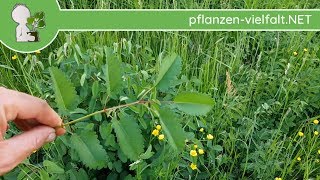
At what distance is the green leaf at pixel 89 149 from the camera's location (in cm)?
97

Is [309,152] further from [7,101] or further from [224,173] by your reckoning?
[7,101]

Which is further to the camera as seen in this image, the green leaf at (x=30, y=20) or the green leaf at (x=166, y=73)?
→ the green leaf at (x=30, y=20)

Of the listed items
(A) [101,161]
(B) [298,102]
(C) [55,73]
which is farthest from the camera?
(B) [298,102]

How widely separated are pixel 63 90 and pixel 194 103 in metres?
0.21

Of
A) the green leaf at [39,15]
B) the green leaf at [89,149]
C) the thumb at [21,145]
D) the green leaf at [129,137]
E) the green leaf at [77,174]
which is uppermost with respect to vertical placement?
the green leaf at [39,15]

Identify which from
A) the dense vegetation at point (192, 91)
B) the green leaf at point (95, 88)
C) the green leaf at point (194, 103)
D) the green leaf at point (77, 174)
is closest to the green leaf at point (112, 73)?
the dense vegetation at point (192, 91)

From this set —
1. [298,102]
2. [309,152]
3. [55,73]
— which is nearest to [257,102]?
[298,102]

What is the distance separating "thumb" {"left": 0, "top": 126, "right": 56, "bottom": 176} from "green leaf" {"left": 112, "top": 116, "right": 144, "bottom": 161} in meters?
0.14

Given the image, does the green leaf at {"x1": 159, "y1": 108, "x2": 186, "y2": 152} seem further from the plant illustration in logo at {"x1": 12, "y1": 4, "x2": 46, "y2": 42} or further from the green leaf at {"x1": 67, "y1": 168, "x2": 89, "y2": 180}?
the plant illustration in logo at {"x1": 12, "y1": 4, "x2": 46, "y2": 42}

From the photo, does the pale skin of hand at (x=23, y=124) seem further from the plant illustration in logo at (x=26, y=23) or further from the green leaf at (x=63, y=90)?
the plant illustration in logo at (x=26, y=23)

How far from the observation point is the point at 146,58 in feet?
4.90

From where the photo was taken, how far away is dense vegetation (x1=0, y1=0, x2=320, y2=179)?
1.14 meters

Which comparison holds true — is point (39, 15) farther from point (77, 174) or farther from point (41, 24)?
point (77, 174)

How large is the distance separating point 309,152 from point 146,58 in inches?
19.8
